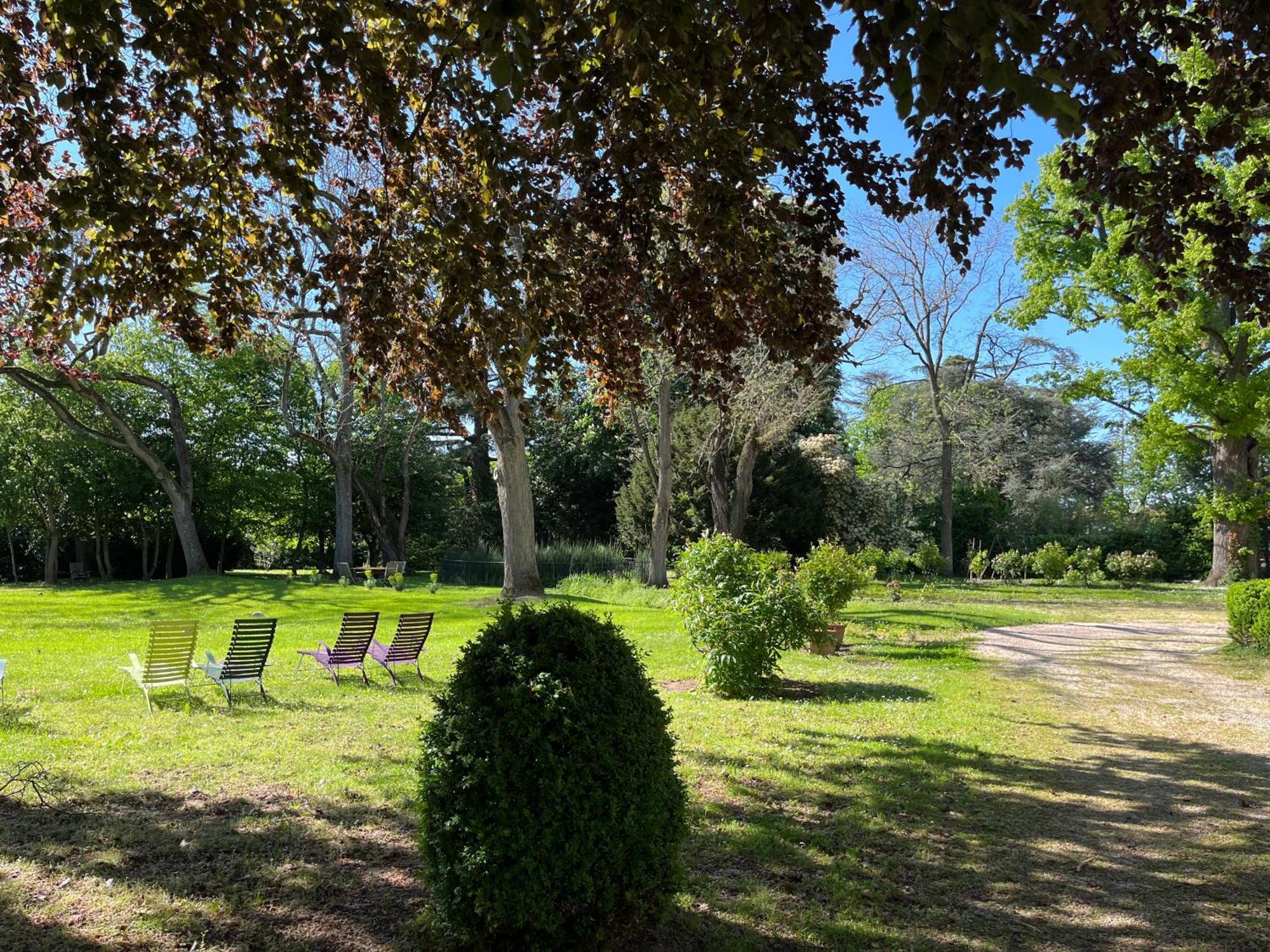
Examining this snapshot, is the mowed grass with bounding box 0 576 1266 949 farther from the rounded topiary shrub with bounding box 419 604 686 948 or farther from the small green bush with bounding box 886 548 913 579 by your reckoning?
the small green bush with bounding box 886 548 913 579

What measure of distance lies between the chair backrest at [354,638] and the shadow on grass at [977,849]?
5.21m

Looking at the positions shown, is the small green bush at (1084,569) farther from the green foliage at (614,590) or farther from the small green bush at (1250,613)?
the small green bush at (1250,613)

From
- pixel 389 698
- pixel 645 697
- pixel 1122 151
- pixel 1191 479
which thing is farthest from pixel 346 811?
pixel 1191 479

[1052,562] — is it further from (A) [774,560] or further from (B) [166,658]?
(B) [166,658]

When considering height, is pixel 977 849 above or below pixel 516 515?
below

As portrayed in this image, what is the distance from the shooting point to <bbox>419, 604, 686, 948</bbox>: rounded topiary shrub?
307 cm

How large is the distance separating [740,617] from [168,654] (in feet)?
20.0

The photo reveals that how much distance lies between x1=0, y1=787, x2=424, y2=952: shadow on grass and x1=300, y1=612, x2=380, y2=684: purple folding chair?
15.3ft

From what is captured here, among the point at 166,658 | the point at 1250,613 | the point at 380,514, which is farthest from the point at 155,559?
the point at 1250,613

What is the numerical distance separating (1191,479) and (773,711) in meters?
40.5

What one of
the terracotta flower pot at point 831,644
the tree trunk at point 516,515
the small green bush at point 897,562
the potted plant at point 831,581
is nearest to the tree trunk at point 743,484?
the small green bush at point 897,562

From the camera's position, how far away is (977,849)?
472cm

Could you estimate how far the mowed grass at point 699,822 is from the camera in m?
3.70

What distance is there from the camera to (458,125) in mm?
6355
